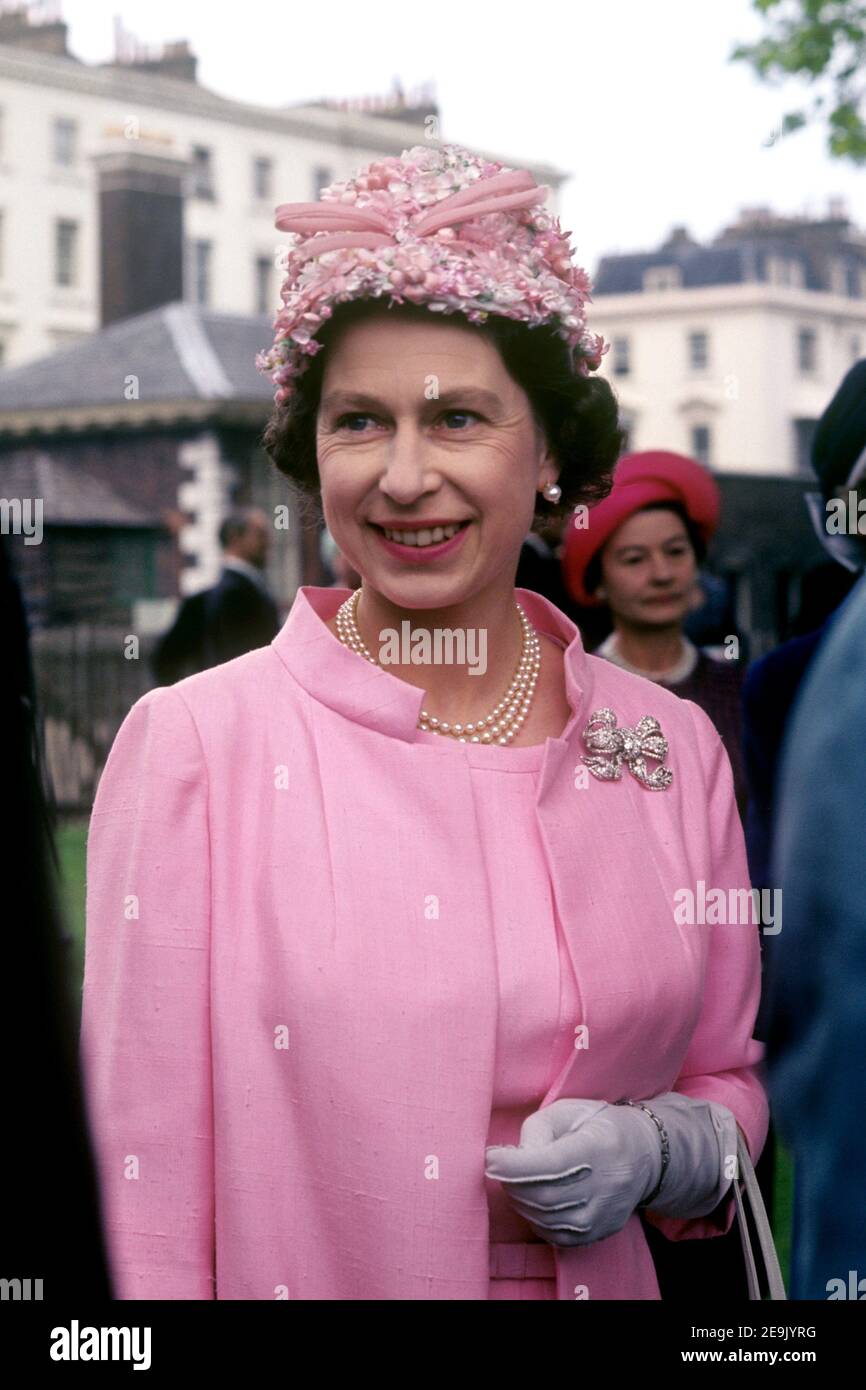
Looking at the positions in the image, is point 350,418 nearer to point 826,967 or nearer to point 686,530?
point 826,967

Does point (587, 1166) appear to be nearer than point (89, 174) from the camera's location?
Yes

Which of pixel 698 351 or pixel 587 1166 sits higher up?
pixel 698 351

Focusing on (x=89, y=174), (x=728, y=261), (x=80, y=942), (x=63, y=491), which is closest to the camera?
(x=80, y=942)

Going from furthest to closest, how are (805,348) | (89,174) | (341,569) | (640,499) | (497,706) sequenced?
(805,348) → (89,174) → (341,569) → (640,499) → (497,706)

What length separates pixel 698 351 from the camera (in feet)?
187

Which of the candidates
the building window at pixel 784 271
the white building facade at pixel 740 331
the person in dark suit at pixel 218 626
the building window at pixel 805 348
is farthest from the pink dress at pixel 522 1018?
the building window at pixel 784 271

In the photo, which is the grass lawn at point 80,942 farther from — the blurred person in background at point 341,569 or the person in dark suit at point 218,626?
the person in dark suit at point 218,626

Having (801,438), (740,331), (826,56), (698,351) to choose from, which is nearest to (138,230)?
(826,56)

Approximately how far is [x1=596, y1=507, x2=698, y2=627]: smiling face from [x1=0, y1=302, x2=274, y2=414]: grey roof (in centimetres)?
2143

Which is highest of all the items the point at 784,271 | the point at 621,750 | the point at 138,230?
the point at 784,271

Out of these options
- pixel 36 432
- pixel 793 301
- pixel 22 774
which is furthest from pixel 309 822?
pixel 793 301

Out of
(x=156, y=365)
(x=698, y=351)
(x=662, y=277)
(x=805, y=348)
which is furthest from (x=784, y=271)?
(x=156, y=365)

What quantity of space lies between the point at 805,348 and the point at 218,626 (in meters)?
49.9

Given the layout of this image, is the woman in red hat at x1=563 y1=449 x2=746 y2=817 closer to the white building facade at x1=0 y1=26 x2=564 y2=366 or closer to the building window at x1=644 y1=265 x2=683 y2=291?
the white building facade at x1=0 y1=26 x2=564 y2=366
